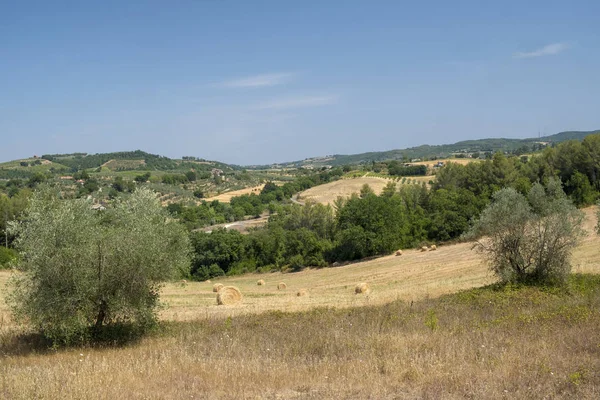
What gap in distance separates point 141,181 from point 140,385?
150279 mm

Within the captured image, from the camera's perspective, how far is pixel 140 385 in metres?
9.13

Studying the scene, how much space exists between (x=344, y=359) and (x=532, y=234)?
14.8 meters

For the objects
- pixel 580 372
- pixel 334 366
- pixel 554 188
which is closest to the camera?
pixel 580 372

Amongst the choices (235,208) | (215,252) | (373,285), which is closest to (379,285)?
(373,285)

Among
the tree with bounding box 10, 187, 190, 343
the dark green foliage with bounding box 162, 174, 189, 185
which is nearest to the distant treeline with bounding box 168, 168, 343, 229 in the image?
the dark green foliage with bounding box 162, 174, 189, 185

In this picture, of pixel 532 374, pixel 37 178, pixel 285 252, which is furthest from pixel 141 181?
pixel 532 374

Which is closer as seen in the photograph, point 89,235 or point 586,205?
point 89,235

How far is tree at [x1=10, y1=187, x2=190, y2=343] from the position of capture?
1397 centimetres

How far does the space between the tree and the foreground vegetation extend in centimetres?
99

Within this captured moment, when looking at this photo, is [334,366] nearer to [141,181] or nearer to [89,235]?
[89,235]

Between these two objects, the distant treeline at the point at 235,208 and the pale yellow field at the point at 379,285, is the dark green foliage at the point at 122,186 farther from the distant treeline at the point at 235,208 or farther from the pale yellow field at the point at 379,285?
the pale yellow field at the point at 379,285

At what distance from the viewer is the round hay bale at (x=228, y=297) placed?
2733 cm

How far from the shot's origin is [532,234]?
864 inches

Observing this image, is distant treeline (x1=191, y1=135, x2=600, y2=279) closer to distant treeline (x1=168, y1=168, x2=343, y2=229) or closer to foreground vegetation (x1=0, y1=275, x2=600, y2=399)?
distant treeline (x1=168, y1=168, x2=343, y2=229)
